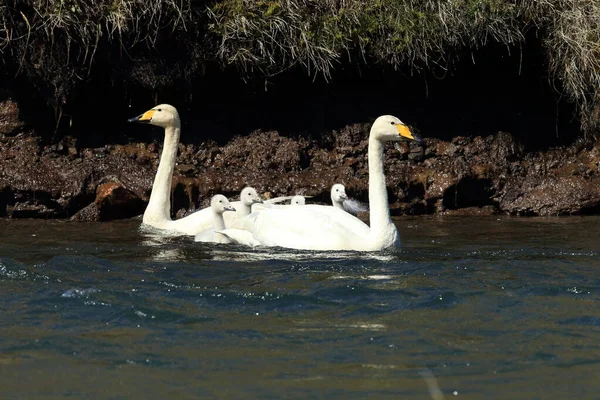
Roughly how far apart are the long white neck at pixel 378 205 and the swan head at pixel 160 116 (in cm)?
233

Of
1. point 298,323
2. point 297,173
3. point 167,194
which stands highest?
point 297,173

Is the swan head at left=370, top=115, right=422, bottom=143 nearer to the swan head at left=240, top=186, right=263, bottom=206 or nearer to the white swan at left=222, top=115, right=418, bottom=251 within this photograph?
the white swan at left=222, top=115, right=418, bottom=251

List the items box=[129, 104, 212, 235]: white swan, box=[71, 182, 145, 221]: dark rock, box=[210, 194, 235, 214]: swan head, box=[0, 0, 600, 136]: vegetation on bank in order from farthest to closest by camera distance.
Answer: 1. box=[71, 182, 145, 221]: dark rock
2. box=[0, 0, 600, 136]: vegetation on bank
3. box=[129, 104, 212, 235]: white swan
4. box=[210, 194, 235, 214]: swan head

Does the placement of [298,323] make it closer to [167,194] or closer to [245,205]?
[245,205]

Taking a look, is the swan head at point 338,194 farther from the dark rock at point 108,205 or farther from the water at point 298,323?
the dark rock at point 108,205

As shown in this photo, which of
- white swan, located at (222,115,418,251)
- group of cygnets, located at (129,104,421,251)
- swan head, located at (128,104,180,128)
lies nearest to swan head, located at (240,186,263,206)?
group of cygnets, located at (129,104,421,251)

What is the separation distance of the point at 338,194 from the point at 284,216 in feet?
4.46

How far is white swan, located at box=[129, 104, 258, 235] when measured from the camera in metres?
10.2

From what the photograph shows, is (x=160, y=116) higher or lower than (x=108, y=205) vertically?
higher

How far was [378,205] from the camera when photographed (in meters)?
8.91

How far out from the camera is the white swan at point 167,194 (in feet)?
33.4

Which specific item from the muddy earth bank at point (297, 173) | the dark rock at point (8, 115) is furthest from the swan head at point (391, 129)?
the dark rock at point (8, 115)

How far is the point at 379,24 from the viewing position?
1094 cm

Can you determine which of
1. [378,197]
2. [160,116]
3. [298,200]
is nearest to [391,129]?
[378,197]
